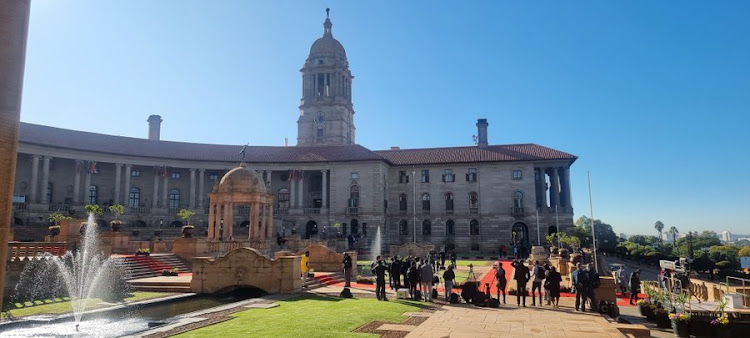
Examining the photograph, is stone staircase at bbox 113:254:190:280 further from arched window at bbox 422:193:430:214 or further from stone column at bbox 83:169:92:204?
arched window at bbox 422:193:430:214

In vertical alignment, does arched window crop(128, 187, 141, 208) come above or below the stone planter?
above

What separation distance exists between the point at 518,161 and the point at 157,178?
4671 cm

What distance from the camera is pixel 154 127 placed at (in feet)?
241

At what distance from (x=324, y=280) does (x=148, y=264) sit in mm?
10637

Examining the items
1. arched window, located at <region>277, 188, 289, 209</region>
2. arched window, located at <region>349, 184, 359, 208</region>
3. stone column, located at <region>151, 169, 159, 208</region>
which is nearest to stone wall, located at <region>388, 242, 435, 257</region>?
arched window, located at <region>349, 184, 359, 208</region>

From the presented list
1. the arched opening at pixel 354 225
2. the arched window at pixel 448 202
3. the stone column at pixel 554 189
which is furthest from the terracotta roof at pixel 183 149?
the stone column at pixel 554 189

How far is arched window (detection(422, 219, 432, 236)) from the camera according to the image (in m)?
66.1

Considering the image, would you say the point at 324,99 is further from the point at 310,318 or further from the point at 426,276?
the point at 310,318

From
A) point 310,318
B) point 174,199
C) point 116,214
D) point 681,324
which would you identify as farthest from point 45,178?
point 681,324

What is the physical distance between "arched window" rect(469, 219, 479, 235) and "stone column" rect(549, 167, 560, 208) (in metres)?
10.1

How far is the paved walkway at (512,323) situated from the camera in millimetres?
11961

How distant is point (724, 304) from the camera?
13.0m

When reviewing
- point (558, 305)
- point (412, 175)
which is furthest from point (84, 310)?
point (412, 175)

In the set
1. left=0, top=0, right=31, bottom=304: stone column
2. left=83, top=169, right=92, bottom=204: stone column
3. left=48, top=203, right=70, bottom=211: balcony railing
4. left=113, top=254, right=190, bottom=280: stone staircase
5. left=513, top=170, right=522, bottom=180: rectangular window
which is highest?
left=513, top=170, right=522, bottom=180: rectangular window
